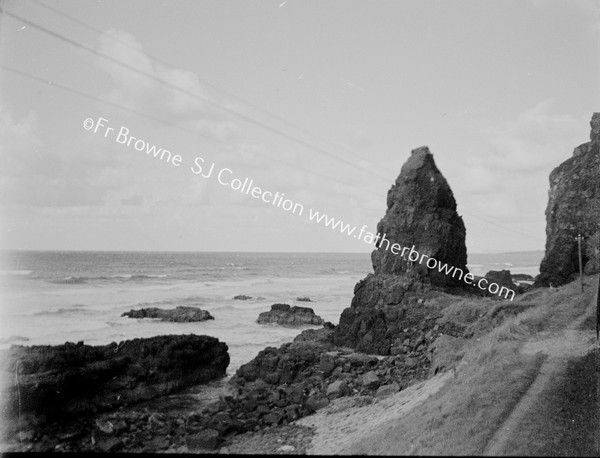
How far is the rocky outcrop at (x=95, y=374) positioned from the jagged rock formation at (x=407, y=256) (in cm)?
859

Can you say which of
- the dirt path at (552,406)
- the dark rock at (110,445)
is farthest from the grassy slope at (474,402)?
the dark rock at (110,445)

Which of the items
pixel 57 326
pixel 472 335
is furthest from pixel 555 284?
pixel 57 326

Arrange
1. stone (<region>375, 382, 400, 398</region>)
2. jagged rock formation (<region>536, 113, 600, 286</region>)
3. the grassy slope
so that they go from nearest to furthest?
1. the grassy slope
2. stone (<region>375, 382, 400, 398</region>)
3. jagged rock formation (<region>536, 113, 600, 286</region>)

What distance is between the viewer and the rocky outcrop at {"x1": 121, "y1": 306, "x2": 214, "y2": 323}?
120ft

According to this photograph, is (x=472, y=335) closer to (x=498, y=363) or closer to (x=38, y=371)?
(x=498, y=363)

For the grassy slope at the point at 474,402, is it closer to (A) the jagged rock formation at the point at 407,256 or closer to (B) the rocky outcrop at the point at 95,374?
(A) the jagged rock formation at the point at 407,256

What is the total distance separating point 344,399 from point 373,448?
5.44 metres

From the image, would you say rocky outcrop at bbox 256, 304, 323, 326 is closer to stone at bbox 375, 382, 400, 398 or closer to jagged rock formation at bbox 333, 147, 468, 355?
jagged rock formation at bbox 333, 147, 468, 355

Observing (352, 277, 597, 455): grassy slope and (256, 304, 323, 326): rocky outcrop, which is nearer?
(352, 277, 597, 455): grassy slope

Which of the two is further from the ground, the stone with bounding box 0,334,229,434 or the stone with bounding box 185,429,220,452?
the stone with bounding box 185,429,220,452

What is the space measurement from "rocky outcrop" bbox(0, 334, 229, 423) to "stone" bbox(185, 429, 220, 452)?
182 inches

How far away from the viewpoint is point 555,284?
98.3 feet

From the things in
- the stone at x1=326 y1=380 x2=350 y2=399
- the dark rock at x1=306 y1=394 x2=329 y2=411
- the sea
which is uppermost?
the stone at x1=326 y1=380 x2=350 y2=399

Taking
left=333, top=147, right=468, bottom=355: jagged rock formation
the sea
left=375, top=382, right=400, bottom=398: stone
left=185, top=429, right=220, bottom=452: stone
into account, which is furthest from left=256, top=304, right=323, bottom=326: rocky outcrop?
left=185, top=429, right=220, bottom=452: stone
